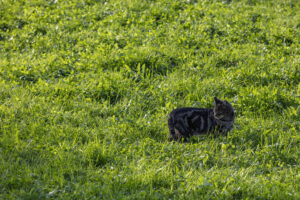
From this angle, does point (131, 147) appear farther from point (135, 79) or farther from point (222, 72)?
point (222, 72)

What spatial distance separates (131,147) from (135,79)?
2566 mm

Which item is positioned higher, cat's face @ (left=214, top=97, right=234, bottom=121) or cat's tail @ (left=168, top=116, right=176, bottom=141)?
cat's face @ (left=214, top=97, right=234, bottom=121)

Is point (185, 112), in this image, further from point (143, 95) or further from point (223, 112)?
point (143, 95)

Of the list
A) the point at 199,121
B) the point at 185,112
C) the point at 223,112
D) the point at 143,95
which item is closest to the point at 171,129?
the point at 185,112

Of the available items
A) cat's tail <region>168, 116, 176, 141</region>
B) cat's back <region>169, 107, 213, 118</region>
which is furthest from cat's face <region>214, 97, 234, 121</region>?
cat's tail <region>168, 116, 176, 141</region>

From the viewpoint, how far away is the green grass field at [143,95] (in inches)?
198

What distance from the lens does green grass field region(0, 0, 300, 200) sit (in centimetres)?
502

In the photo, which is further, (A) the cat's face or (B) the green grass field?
(A) the cat's face

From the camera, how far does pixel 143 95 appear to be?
7.54m

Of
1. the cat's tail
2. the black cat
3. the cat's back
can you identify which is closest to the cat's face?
the black cat

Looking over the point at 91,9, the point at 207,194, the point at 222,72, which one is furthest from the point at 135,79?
the point at 91,9

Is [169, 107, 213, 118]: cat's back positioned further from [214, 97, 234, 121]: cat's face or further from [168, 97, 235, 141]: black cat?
[214, 97, 234, 121]: cat's face

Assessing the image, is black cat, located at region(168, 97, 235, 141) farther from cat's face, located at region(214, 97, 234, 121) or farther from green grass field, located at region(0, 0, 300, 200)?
green grass field, located at region(0, 0, 300, 200)

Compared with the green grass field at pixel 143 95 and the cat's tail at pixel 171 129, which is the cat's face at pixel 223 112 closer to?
the green grass field at pixel 143 95
